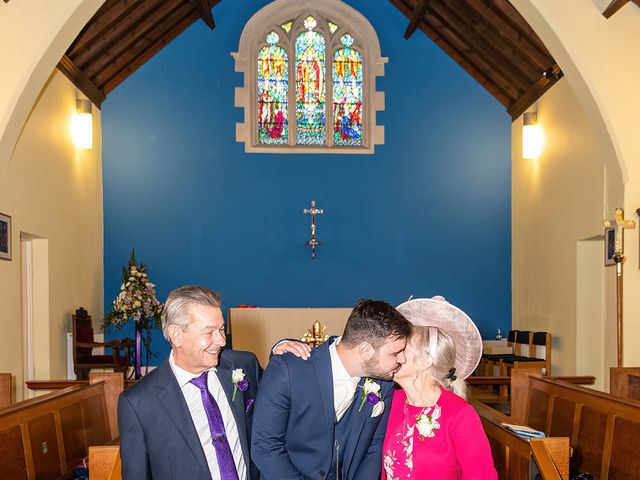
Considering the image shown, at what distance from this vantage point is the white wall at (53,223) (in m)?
7.54

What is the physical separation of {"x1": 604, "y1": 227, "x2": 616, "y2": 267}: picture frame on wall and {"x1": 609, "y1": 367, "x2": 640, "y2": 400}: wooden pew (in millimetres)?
1664

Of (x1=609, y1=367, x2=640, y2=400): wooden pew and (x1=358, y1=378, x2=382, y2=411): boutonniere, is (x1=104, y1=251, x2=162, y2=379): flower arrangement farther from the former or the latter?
(x1=358, y1=378, x2=382, y2=411): boutonniere

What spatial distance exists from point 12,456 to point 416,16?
8113mm

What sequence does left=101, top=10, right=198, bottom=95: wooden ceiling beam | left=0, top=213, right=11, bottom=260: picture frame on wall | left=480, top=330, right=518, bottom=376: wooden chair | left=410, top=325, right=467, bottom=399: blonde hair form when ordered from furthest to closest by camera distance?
left=101, top=10, right=198, bottom=95: wooden ceiling beam → left=480, top=330, right=518, bottom=376: wooden chair → left=0, top=213, right=11, bottom=260: picture frame on wall → left=410, top=325, right=467, bottom=399: blonde hair

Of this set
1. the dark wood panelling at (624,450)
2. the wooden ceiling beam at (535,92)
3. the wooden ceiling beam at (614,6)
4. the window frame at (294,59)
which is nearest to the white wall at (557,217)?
the wooden ceiling beam at (535,92)

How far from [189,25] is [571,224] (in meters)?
5.71

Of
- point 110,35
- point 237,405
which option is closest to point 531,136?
point 110,35

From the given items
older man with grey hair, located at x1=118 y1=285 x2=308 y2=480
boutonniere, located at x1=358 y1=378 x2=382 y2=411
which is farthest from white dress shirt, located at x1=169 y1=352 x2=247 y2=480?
boutonniere, located at x1=358 y1=378 x2=382 y2=411

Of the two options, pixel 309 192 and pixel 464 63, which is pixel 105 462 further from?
pixel 464 63

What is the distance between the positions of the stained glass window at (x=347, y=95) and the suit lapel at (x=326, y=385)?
868cm

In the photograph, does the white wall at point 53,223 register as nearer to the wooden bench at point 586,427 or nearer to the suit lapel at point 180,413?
the wooden bench at point 586,427

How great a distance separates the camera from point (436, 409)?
2.61 meters

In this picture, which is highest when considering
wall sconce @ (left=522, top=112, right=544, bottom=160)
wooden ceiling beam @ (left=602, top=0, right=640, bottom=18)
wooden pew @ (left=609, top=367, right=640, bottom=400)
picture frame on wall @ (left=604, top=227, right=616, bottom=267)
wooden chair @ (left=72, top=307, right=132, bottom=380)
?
wooden ceiling beam @ (left=602, top=0, right=640, bottom=18)

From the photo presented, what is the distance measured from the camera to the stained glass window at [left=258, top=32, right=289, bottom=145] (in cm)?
1096
